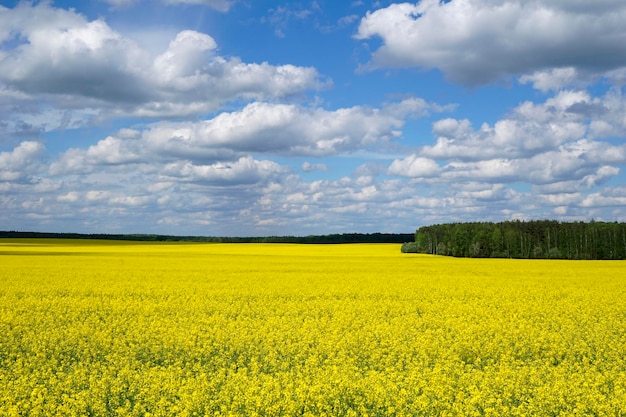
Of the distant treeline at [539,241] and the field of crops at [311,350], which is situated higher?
the distant treeline at [539,241]

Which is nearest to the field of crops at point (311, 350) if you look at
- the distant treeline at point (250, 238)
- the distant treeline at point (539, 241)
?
the distant treeline at point (539, 241)

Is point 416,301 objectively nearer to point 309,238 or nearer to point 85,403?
point 85,403

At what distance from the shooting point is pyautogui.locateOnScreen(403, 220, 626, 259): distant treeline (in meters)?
76.0

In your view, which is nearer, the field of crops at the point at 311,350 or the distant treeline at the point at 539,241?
the field of crops at the point at 311,350

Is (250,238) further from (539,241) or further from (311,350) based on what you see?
(311,350)

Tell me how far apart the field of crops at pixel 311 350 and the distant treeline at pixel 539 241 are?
51014 mm

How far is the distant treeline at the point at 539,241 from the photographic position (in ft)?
249

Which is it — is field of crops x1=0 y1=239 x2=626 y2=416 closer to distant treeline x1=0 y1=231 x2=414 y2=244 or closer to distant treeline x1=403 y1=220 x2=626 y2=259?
distant treeline x1=403 y1=220 x2=626 y2=259

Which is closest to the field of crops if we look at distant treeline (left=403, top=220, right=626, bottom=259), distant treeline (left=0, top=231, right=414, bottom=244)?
distant treeline (left=403, top=220, right=626, bottom=259)

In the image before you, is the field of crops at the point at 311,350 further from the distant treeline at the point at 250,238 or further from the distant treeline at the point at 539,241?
the distant treeline at the point at 250,238

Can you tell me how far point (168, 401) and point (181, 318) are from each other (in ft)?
28.9

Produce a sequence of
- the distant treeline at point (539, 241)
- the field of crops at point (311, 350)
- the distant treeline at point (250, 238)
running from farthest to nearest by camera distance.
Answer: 1. the distant treeline at point (250, 238)
2. the distant treeline at point (539, 241)
3. the field of crops at point (311, 350)

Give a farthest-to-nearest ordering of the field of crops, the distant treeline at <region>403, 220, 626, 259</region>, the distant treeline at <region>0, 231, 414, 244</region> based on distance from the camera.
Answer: the distant treeline at <region>0, 231, 414, 244</region> → the distant treeline at <region>403, 220, 626, 259</region> → the field of crops

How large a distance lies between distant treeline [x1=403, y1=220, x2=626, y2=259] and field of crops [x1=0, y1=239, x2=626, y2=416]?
5101cm
